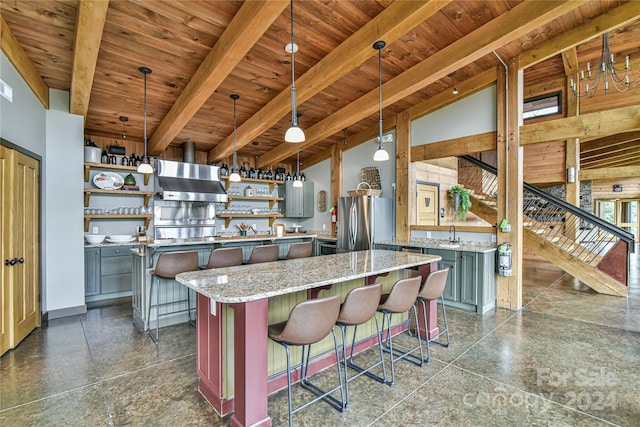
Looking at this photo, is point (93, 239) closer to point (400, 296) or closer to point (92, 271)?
point (92, 271)

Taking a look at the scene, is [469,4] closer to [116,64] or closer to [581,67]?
[116,64]

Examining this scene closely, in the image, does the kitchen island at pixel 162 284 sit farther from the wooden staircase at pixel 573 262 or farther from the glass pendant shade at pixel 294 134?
the wooden staircase at pixel 573 262

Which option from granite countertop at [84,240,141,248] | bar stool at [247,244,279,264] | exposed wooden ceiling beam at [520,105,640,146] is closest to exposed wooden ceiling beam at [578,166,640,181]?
exposed wooden ceiling beam at [520,105,640,146]

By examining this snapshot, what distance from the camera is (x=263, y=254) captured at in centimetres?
410

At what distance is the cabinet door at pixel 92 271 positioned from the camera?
463 centimetres

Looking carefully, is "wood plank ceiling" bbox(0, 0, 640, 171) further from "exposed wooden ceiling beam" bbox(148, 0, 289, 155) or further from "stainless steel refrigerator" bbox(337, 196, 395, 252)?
"stainless steel refrigerator" bbox(337, 196, 395, 252)

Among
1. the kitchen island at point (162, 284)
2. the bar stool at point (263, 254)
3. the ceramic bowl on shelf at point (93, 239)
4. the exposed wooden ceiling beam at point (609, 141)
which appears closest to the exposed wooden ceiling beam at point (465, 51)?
the bar stool at point (263, 254)

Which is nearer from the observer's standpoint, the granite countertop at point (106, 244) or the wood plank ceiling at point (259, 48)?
the wood plank ceiling at point (259, 48)

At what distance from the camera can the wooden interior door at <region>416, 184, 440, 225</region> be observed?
5.91 meters

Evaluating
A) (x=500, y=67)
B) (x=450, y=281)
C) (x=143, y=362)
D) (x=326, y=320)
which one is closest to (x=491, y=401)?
(x=326, y=320)

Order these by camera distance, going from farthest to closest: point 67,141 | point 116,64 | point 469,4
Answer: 1. point 67,141
2. point 116,64
3. point 469,4

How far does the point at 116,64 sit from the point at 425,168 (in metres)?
5.06

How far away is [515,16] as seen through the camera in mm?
3082

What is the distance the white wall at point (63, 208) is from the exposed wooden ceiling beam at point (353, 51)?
99.2 inches
